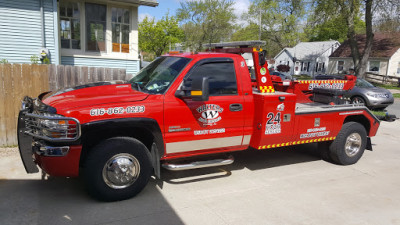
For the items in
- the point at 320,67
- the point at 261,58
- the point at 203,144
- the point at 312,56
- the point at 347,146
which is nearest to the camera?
A: the point at 203,144

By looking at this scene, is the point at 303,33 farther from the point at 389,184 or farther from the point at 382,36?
the point at 389,184

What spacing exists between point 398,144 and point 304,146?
2.66 meters

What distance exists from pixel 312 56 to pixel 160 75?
49.1 m

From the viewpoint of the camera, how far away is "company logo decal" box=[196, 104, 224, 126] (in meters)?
4.48

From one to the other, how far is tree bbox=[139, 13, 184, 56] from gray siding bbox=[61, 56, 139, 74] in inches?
794

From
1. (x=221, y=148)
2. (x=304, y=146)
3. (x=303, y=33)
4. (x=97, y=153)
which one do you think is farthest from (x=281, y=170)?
(x=303, y=33)

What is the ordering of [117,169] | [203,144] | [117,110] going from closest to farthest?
[117,110], [117,169], [203,144]

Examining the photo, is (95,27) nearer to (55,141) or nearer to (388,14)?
(55,141)

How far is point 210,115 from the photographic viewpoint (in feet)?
14.9

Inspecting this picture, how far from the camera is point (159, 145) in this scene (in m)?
4.34

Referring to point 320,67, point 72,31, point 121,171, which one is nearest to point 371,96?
point 121,171

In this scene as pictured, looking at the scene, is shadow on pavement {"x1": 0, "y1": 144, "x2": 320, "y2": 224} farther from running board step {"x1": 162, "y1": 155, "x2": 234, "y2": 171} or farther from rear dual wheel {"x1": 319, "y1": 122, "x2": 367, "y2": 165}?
rear dual wheel {"x1": 319, "y1": 122, "x2": 367, "y2": 165}

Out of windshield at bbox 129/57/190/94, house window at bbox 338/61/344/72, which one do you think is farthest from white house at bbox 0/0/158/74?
house window at bbox 338/61/344/72

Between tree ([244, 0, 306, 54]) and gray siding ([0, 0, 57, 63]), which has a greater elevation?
tree ([244, 0, 306, 54])
